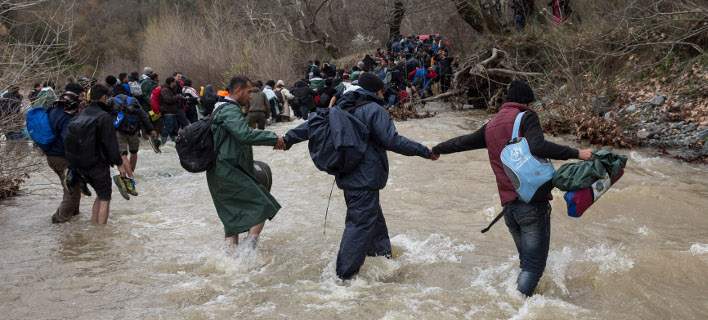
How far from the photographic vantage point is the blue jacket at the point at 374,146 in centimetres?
495

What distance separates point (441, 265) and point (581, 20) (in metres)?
13.2

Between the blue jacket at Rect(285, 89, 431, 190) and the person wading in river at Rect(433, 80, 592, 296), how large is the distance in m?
0.57

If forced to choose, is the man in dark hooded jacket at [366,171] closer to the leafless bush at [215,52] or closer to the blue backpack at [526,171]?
the blue backpack at [526,171]

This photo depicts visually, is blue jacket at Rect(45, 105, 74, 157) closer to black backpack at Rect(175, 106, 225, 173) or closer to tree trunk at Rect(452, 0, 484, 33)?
black backpack at Rect(175, 106, 225, 173)

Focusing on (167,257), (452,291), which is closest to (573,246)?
(452,291)

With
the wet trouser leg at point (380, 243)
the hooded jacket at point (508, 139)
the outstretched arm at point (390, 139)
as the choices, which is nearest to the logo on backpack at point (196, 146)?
the outstretched arm at point (390, 139)

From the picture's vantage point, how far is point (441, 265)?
5.90 m

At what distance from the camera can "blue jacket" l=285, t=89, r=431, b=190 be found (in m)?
4.95

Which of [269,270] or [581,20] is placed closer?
[269,270]

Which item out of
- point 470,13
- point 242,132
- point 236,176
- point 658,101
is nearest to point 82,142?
point 236,176

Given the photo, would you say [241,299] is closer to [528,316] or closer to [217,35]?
[528,316]

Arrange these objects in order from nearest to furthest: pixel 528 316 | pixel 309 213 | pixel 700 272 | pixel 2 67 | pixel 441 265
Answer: pixel 528 316, pixel 700 272, pixel 441 265, pixel 309 213, pixel 2 67

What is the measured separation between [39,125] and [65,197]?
966 millimetres

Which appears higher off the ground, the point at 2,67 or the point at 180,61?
the point at 2,67
